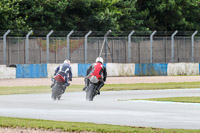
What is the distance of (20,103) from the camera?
1908 centimetres

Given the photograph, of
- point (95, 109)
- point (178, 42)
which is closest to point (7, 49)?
point (178, 42)

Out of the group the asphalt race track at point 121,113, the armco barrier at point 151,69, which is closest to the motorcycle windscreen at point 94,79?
the asphalt race track at point 121,113

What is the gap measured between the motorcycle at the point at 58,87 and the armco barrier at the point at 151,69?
65.3ft

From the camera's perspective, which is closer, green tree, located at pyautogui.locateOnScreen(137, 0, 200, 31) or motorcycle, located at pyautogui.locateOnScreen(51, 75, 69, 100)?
motorcycle, located at pyautogui.locateOnScreen(51, 75, 69, 100)

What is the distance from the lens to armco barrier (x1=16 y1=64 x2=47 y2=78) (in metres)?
37.3

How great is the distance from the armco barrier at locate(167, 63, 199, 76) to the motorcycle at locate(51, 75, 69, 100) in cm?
2120

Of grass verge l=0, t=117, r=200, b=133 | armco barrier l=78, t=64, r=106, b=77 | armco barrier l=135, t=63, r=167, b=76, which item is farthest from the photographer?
armco barrier l=135, t=63, r=167, b=76

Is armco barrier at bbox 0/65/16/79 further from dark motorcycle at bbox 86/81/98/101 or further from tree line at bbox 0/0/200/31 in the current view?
dark motorcycle at bbox 86/81/98/101

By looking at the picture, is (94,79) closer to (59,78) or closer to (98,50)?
(59,78)

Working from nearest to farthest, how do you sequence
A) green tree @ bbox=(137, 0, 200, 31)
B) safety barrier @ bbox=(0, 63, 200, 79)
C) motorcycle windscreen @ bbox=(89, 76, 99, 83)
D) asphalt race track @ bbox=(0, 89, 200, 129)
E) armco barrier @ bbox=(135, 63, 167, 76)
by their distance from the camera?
asphalt race track @ bbox=(0, 89, 200, 129)
motorcycle windscreen @ bbox=(89, 76, 99, 83)
safety barrier @ bbox=(0, 63, 200, 79)
armco barrier @ bbox=(135, 63, 167, 76)
green tree @ bbox=(137, 0, 200, 31)

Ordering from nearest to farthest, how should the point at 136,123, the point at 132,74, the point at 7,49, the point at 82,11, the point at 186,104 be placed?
the point at 136,123
the point at 186,104
the point at 7,49
the point at 132,74
the point at 82,11

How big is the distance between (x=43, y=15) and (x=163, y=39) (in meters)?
8.95

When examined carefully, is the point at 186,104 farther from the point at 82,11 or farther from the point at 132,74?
the point at 82,11

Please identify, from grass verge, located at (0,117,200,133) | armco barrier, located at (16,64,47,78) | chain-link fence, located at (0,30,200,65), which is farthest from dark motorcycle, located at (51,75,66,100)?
chain-link fence, located at (0,30,200,65)
